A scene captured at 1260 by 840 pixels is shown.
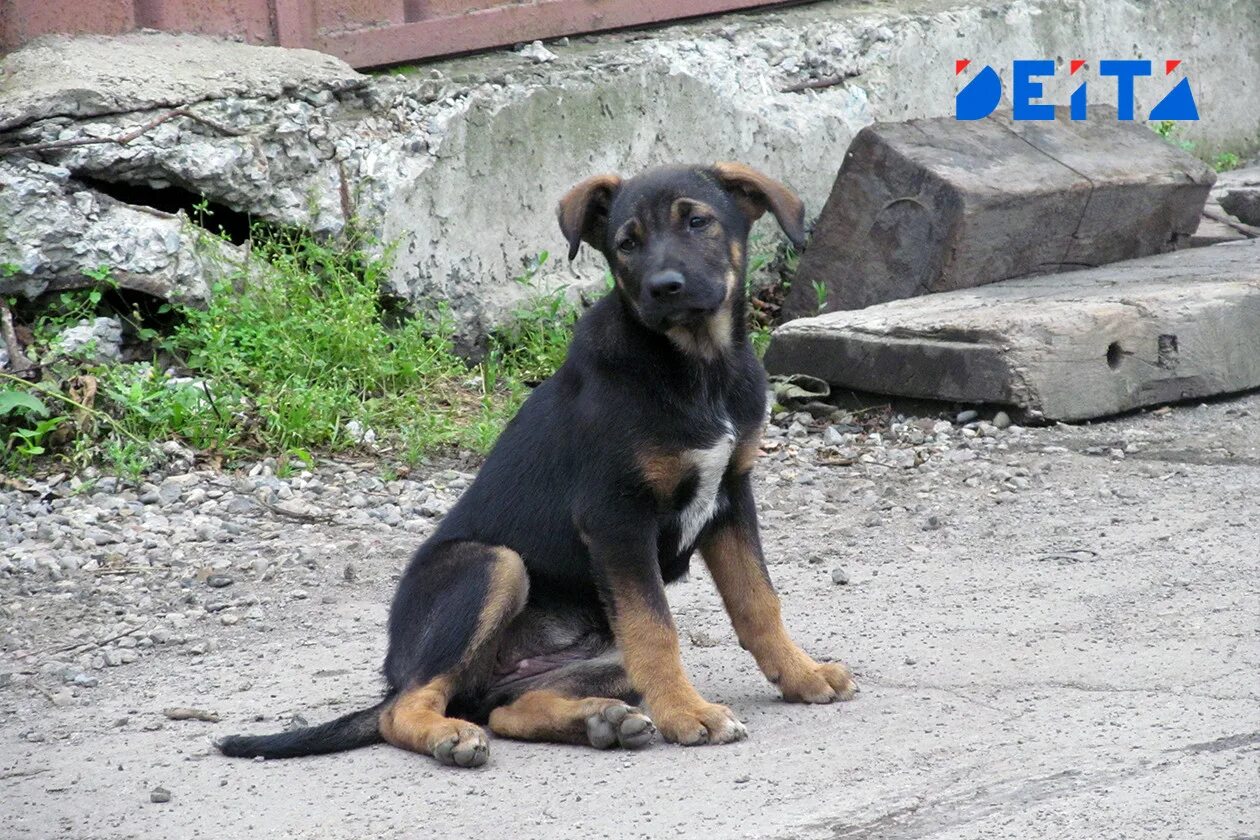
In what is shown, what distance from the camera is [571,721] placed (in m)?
3.78

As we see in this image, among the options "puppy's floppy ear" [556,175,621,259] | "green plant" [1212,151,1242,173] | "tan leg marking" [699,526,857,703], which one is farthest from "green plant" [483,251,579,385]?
"green plant" [1212,151,1242,173]

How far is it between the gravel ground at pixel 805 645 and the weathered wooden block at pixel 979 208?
3.58 ft

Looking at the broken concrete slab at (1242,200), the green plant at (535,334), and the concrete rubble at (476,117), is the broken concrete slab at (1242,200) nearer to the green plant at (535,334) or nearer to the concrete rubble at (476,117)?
the concrete rubble at (476,117)

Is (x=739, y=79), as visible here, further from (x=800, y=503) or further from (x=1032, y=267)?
(x=800, y=503)

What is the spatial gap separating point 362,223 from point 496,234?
2.47 ft

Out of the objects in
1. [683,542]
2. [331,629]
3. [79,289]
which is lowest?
[331,629]

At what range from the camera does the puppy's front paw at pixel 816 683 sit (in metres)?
4.00

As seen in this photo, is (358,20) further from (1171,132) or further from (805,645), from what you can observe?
(1171,132)

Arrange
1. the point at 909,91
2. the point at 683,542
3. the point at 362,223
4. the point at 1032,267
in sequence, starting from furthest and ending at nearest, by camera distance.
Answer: the point at 909,91 < the point at 1032,267 < the point at 362,223 < the point at 683,542

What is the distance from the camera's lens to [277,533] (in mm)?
5875

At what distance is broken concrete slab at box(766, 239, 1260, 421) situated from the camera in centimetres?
666

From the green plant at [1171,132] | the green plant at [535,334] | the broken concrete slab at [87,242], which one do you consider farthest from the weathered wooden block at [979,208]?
the broken concrete slab at [87,242]

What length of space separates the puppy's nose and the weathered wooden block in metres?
3.87

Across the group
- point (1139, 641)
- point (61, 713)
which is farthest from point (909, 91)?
point (61, 713)
